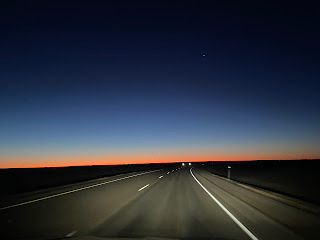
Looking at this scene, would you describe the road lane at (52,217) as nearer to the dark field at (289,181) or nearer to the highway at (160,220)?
the highway at (160,220)

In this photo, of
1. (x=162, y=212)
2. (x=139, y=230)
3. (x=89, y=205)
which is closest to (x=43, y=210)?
(x=89, y=205)

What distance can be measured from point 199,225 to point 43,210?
5941 mm

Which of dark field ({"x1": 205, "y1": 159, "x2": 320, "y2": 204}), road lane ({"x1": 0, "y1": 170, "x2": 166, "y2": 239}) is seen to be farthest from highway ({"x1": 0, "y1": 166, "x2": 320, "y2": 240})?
dark field ({"x1": 205, "y1": 159, "x2": 320, "y2": 204})

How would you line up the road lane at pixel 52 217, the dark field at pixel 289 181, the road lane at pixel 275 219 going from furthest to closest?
the dark field at pixel 289 181, the road lane at pixel 52 217, the road lane at pixel 275 219

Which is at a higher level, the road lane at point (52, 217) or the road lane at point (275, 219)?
the road lane at point (275, 219)

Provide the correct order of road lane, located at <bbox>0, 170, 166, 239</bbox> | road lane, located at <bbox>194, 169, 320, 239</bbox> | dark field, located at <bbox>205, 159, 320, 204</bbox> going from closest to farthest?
road lane, located at <bbox>194, 169, 320, 239</bbox>
road lane, located at <bbox>0, 170, 166, 239</bbox>
dark field, located at <bbox>205, 159, 320, 204</bbox>

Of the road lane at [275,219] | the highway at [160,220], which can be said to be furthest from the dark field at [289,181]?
the highway at [160,220]

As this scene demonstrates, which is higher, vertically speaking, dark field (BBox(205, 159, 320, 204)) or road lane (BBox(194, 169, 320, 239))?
dark field (BBox(205, 159, 320, 204))

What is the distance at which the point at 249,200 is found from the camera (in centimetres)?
1327

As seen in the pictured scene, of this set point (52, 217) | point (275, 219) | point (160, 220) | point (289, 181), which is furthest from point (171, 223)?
point (289, 181)

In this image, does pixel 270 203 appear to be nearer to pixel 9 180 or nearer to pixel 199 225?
pixel 199 225

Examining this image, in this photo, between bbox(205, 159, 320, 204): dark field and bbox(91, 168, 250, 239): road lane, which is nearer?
bbox(91, 168, 250, 239): road lane

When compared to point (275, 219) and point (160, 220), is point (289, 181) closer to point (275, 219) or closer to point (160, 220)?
point (275, 219)

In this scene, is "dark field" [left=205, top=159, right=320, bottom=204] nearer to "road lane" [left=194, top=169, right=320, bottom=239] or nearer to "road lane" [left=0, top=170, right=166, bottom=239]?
"road lane" [left=194, top=169, right=320, bottom=239]
